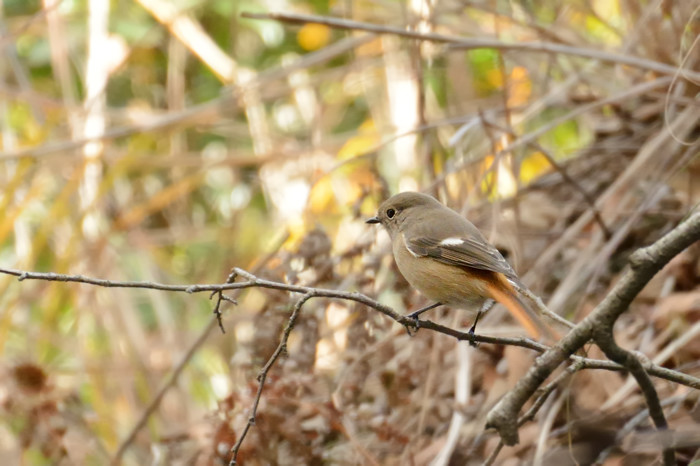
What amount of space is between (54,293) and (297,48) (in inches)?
136

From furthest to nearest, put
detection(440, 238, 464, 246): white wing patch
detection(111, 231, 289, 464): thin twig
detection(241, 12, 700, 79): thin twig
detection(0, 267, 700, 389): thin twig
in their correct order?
detection(111, 231, 289, 464): thin twig < detection(241, 12, 700, 79): thin twig < detection(440, 238, 464, 246): white wing patch < detection(0, 267, 700, 389): thin twig

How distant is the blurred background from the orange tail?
0.30 meters

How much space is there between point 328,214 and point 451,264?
2.13 meters

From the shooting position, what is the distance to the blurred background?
330 centimetres

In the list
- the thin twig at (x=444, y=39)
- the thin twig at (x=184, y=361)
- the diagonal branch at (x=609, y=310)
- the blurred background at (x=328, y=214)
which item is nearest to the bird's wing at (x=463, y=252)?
the blurred background at (x=328, y=214)

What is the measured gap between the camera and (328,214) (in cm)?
495

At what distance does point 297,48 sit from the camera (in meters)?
7.53

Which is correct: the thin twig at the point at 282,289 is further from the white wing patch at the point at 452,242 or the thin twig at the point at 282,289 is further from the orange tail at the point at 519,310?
the white wing patch at the point at 452,242

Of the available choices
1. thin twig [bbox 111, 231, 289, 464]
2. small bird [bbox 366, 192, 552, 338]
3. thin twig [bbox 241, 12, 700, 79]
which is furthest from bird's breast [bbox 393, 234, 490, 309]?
thin twig [bbox 241, 12, 700, 79]

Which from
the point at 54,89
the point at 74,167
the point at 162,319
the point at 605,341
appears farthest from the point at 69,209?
the point at 605,341

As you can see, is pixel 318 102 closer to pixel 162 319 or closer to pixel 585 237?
A: pixel 162 319

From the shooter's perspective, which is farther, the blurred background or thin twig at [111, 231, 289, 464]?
thin twig at [111, 231, 289, 464]

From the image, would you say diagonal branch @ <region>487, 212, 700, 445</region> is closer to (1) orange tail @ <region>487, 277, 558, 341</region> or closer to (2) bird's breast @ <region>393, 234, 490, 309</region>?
(1) orange tail @ <region>487, 277, 558, 341</region>

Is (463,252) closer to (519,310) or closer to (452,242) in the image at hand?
(452,242)
